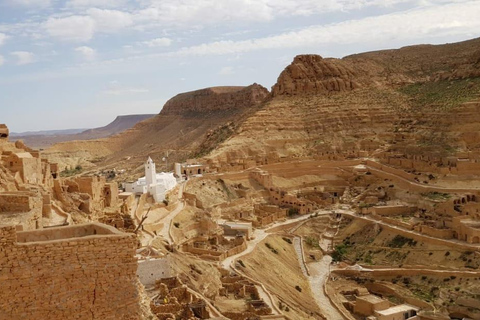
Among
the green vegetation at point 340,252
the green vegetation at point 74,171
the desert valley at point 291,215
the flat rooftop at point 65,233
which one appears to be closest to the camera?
the desert valley at point 291,215

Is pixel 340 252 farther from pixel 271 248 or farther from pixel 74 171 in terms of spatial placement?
pixel 74 171

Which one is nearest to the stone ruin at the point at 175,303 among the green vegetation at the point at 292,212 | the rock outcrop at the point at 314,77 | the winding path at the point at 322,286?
the winding path at the point at 322,286

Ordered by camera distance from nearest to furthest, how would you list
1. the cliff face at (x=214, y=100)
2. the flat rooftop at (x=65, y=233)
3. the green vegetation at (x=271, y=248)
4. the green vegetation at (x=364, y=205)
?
the flat rooftop at (x=65, y=233)
the green vegetation at (x=271, y=248)
the green vegetation at (x=364, y=205)
the cliff face at (x=214, y=100)

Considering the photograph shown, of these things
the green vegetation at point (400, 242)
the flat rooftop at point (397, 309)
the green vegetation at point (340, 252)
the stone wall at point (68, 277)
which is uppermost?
the stone wall at point (68, 277)

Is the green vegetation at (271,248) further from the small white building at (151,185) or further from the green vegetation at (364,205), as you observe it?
the green vegetation at (364,205)

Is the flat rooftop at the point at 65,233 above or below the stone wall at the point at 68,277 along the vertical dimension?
above

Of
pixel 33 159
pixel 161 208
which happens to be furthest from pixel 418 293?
pixel 33 159

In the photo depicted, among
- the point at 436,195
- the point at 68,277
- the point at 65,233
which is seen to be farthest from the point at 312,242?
the point at 68,277
